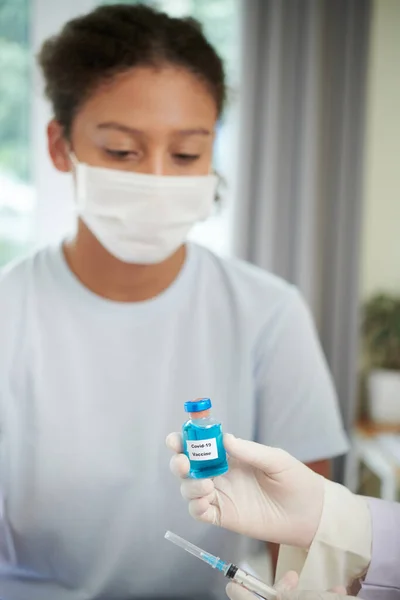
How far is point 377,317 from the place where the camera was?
189 centimetres

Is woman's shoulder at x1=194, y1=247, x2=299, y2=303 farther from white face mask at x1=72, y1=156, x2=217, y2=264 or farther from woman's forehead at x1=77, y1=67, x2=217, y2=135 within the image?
woman's forehead at x1=77, y1=67, x2=217, y2=135

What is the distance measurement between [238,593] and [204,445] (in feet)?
0.46

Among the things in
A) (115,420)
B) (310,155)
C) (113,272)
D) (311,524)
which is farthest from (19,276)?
(310,155)

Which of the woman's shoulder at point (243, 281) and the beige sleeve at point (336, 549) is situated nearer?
the beige sleeve at point (336, 549)

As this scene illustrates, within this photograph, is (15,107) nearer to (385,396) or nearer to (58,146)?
(58,146)

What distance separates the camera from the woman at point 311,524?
567mm

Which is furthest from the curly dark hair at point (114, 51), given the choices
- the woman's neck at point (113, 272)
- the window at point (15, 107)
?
the window at point (15, 107)

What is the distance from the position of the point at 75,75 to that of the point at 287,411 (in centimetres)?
54

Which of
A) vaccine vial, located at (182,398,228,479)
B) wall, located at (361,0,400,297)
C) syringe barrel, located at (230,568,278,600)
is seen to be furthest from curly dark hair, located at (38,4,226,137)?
wall, located at (361,0,400,297)

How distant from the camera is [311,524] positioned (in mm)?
583

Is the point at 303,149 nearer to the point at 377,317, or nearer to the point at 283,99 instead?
the point at 283,99

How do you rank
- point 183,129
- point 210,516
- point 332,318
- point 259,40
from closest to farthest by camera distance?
point 210,516 < point 183,129 < point 259,40 < point 332,318

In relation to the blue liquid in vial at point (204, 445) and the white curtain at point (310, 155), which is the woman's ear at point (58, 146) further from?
the white curtain at point (310, 155)

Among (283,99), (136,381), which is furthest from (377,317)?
(136,381)
